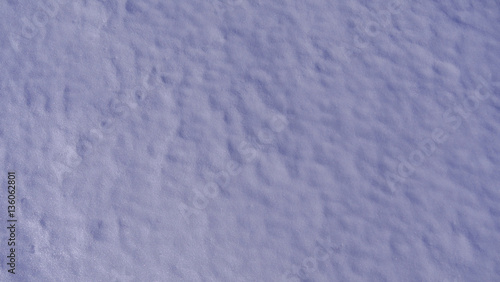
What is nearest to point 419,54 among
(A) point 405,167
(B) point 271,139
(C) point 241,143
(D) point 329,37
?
(D) point 329,37

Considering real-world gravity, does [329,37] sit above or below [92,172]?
above

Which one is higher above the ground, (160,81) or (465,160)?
(465,160)

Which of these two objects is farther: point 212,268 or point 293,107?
point 293,107

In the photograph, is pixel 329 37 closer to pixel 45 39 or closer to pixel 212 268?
pixel 212 268

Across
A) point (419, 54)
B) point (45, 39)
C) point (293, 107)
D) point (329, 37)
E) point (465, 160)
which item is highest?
point (419, 54)

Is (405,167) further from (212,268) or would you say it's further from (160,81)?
(160,81)

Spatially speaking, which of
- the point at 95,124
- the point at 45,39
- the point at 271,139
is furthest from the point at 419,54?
the point at 45,39
